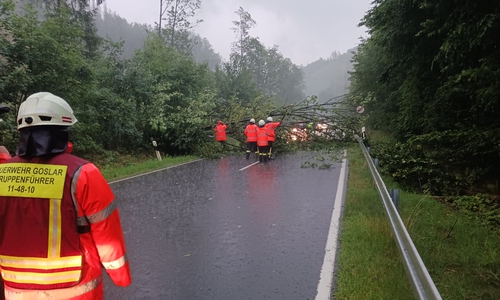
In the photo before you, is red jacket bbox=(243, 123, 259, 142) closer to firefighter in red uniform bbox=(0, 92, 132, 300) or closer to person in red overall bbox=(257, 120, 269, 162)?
person in red overall bbox=(257, 120, 269, 162)

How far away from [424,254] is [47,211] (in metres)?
4.50

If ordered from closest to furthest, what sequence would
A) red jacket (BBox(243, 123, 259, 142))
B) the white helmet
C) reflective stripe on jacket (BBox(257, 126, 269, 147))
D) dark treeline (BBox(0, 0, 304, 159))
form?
the white helmet < dark treeline (BBox(0, 0, 304, 159)) < reflective stripe on jacket (BBox(257, 126, 269, 147)) < red jacket (BBox(243, 123, 259, 142))

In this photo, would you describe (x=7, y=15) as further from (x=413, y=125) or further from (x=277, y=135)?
(x=413, y=125)

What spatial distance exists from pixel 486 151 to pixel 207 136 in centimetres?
1356

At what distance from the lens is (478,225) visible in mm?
6195

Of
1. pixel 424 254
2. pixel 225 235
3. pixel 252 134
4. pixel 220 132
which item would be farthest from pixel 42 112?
pixel 220 132

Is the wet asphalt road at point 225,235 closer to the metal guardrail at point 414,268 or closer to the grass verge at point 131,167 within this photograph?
the metal guardrail at point 414,268

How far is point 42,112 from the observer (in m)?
2.08

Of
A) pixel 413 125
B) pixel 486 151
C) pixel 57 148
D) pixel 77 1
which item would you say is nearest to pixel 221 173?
pixel 413 125

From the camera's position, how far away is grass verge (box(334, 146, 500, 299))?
4.00 meters

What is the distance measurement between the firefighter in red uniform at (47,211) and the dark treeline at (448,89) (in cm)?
704

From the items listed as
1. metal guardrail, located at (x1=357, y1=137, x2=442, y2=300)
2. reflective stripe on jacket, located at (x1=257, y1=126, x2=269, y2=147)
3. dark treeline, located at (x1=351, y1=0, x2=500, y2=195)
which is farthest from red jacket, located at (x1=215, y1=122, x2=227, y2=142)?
metal guardrail, located at (x1=357, y1=137, x2=442, y2=300)

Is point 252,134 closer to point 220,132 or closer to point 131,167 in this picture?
point 220,132

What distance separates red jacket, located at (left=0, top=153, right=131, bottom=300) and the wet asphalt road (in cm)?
216
